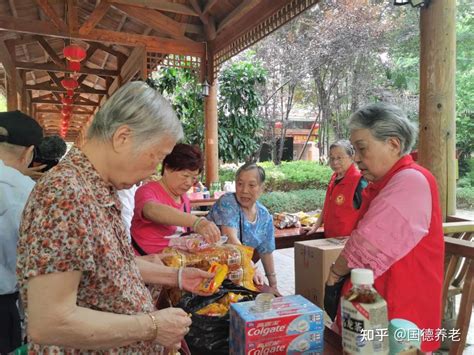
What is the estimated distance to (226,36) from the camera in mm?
5527

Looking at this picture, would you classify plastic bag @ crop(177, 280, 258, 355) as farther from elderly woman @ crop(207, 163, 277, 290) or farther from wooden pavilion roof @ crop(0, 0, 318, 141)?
wooden pavilion roof @ crop(0, 0, 318, 141)

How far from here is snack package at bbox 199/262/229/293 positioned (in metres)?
1.21

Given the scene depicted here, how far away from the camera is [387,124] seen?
1324mm

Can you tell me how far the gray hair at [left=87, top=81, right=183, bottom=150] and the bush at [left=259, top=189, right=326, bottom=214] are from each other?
7.51 metres

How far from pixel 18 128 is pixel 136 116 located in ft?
3.35

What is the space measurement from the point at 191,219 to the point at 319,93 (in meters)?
11.4

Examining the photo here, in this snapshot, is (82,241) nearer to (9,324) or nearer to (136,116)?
(136,116)

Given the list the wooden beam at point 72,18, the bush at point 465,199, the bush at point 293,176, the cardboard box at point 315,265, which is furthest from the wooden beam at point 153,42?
the bush at point 465,199

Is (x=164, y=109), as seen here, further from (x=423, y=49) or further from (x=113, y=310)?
(x=423, y=49)

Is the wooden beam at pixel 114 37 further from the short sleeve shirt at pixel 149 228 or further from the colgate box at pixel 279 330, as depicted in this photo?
the colgate box at pixel 279 330

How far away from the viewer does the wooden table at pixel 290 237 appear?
9.61ft

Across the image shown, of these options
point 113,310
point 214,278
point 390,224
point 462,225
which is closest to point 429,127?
point 462,225

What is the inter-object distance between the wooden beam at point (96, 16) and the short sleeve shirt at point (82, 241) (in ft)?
16.2

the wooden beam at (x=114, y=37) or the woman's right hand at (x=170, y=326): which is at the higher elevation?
the wooden beam at (x=114, y=37)
